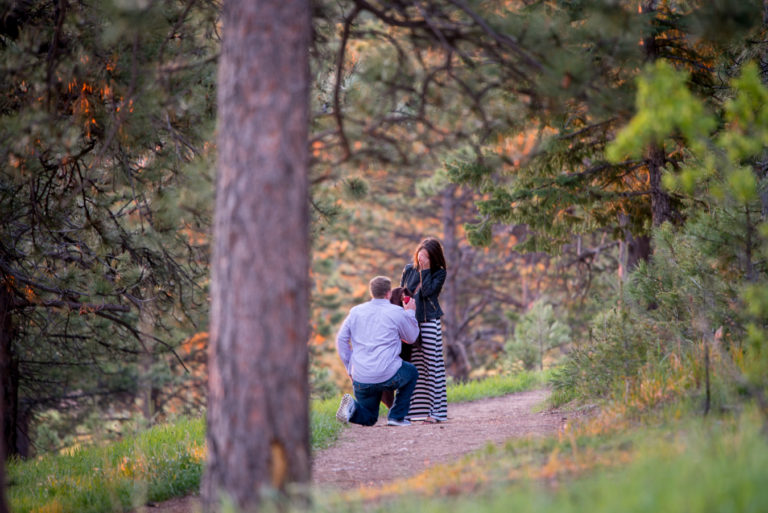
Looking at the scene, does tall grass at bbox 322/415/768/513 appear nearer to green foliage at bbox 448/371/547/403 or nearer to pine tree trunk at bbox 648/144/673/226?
pine tree trunk at bbox 648/144/673/226

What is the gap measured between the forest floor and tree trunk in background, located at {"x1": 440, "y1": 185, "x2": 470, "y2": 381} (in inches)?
378

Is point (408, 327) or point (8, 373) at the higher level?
point (408, 327)

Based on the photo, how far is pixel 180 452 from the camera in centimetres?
694

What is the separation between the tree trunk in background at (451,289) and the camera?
1917cm

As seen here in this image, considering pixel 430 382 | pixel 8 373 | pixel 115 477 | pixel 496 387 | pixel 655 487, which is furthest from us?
pixel 496 387

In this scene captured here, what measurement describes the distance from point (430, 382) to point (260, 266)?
544 cm

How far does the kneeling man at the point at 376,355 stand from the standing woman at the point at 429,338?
1.52 feet

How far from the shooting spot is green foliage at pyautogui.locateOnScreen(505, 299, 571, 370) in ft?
51.1

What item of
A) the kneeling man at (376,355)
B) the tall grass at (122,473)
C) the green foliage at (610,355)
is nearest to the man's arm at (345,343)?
the kneeling man at (376,355)

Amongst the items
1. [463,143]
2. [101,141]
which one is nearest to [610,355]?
[463,143]

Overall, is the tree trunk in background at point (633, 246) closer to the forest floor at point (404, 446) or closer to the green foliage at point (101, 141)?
the forest floor at point (404, 446)

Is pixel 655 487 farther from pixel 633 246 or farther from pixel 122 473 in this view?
pixel 633 246

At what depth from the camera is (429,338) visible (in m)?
8.86

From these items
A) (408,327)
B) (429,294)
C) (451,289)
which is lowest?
(408,327)
